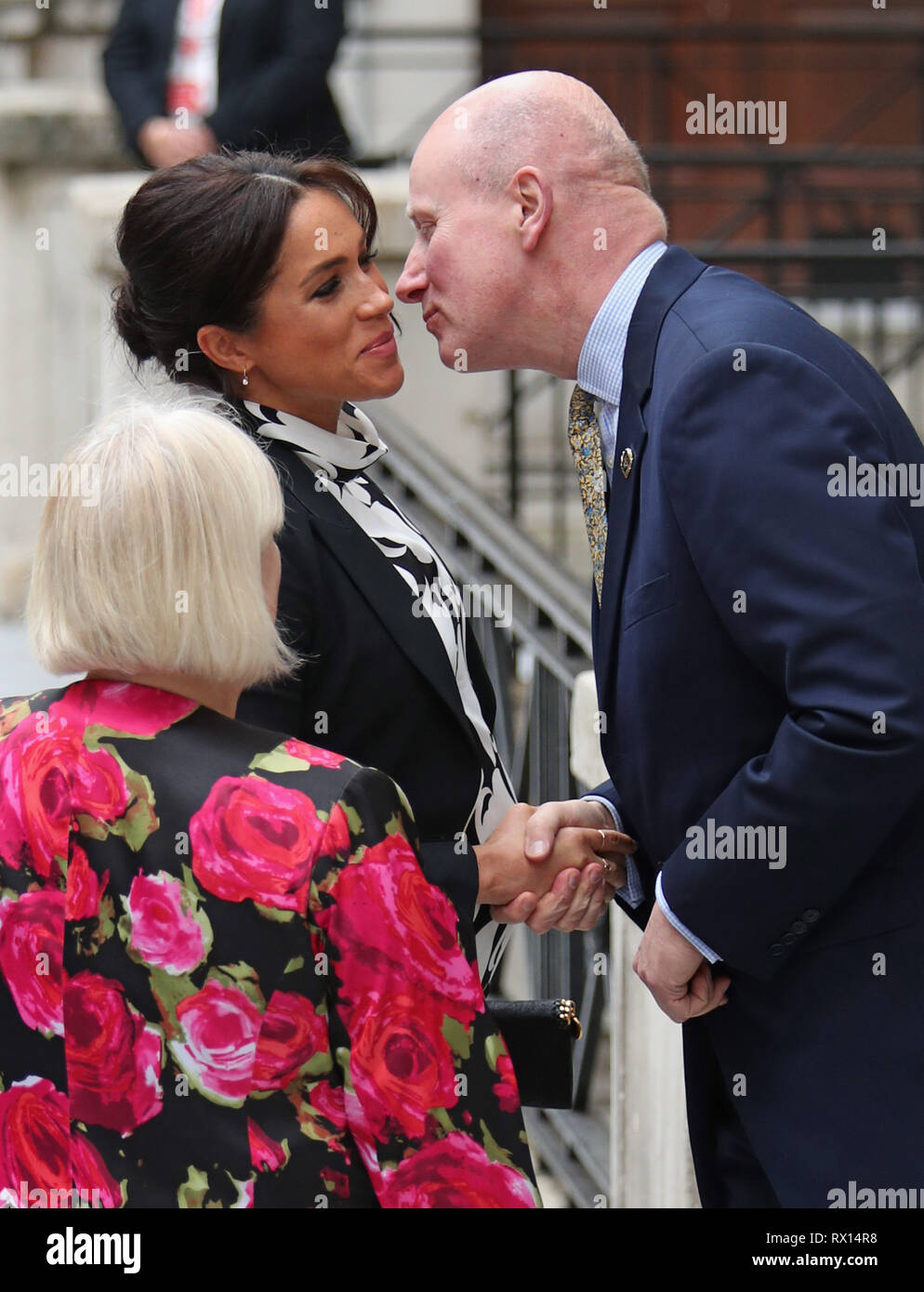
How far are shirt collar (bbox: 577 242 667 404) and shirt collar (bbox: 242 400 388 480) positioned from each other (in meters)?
0.41

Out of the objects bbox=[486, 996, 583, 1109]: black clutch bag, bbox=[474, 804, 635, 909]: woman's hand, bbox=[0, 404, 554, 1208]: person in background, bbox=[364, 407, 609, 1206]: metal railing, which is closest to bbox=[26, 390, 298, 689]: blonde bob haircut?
bbox=[0, 404, 554, 1208]: person in background

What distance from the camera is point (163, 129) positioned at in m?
5.23

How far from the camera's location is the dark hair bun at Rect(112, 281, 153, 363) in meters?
2.54

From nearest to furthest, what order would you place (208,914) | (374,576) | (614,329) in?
(208,914) < (614,329) < (374,576)

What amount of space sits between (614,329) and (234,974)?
3.36 ft

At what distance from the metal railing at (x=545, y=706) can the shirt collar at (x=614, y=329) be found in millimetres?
1345

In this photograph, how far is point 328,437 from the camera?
2.52 metres

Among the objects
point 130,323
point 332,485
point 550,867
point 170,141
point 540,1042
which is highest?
point 170,141

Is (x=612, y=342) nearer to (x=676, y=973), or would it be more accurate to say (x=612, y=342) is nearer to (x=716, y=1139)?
(x=676, y=973)

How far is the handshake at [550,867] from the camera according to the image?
245cm

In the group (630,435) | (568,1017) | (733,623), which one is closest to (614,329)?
(630,435)

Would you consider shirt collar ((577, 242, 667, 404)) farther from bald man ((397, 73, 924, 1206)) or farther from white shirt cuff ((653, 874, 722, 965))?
white shirt cuff ((653, 874, 722, 965))

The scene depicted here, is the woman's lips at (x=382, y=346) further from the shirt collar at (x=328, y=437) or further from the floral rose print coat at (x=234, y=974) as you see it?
the floral rose print coat at (x=234, y=974)
